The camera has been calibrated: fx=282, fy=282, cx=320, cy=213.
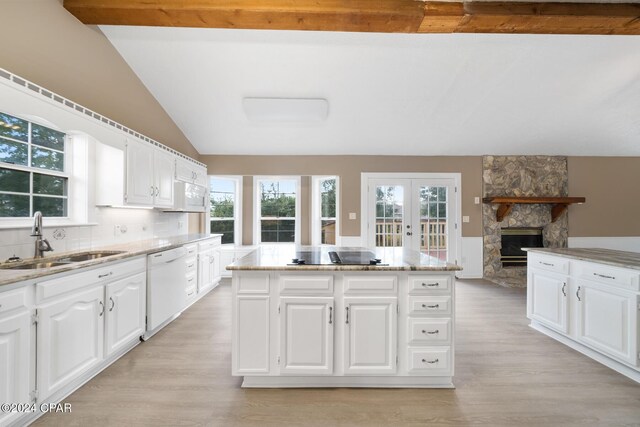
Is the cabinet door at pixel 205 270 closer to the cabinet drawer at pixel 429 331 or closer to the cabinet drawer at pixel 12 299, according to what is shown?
the cabinet drawer at pixel 12 299

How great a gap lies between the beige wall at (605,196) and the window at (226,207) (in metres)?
6.38

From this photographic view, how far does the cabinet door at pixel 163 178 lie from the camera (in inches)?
135

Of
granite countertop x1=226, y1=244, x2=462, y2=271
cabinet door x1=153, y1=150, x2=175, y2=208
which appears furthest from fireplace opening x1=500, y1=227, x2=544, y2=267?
cabinet door x1=153, y1=150, x2=175, y2=208

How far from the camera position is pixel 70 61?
2678 millimetres

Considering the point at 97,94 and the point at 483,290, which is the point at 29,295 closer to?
the point at 97,94

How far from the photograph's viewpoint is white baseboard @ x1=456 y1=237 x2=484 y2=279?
531 cm

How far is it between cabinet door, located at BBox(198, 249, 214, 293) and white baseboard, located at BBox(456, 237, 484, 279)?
446 centimetres

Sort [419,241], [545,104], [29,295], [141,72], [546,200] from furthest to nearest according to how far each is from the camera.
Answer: [419,241] → [546,200] → [545,104] → [141,72] → [29,295]

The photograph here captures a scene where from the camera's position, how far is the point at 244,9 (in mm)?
2428

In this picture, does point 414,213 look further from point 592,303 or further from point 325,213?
point 592,303

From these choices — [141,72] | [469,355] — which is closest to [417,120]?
[469,355]

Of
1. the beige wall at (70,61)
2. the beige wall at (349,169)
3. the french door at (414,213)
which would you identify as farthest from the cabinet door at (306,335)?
the french door at (414,213)

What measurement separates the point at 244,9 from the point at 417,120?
291 centimetres

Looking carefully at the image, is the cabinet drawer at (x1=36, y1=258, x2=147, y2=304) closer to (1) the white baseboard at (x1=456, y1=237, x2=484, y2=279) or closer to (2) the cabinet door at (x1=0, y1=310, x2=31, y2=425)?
(2) the cabinet door at (x1=0, y1=310, x2=31, y2=425)
